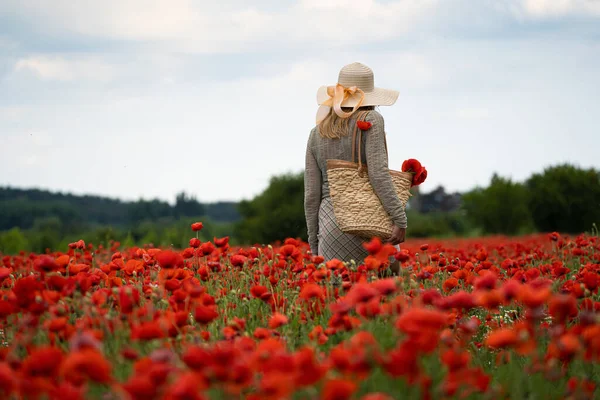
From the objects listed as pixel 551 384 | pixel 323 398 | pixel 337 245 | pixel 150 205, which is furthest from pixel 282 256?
pixel 150 205

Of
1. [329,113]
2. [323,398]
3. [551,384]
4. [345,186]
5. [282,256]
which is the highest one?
[329,113]

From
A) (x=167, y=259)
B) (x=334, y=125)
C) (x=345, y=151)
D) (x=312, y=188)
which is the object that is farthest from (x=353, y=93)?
(x=167, y=259)

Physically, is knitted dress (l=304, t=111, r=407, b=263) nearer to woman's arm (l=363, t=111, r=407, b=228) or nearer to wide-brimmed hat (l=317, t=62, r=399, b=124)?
woman's arm (l=363, t=111, r=407, b=228)

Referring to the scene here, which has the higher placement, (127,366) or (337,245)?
(337,245)

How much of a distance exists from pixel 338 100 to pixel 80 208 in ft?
143

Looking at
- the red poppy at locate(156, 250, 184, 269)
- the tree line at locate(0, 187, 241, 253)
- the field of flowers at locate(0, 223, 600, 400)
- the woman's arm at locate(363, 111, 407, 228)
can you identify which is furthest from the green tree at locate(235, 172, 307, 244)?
the red poppy at locate(156, 250, 184, 269)

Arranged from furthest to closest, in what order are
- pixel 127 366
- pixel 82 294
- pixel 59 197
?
1. pixel 59 197
2. pixel 82 294
3. pixel 127 366

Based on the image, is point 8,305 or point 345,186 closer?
point 8,305

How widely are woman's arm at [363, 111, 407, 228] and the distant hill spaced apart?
3210 centimetres

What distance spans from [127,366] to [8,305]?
62 centimetres

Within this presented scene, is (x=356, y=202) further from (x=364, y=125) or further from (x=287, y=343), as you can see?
(x=287, y=343)

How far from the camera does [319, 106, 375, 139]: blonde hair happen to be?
4.71 meters

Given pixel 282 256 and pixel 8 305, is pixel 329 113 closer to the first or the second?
pixel 282 256

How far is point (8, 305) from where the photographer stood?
313 cm
